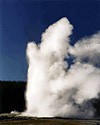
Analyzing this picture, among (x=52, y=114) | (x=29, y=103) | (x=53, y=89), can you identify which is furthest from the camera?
(x=53, y=89)

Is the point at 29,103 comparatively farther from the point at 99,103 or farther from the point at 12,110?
the point at 99,103

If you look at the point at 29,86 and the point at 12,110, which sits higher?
the point at 29,86

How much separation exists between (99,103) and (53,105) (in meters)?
9.92

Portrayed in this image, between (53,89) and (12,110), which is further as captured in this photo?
(53,89)

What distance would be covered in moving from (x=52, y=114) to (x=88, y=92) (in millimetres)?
13361

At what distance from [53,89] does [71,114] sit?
40.5 feet

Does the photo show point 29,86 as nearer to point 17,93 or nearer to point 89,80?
point 17,93

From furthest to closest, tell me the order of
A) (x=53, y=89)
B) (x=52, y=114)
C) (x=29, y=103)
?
(x=53, y=89) → (x=29, y=103) → (x=52, y=114)

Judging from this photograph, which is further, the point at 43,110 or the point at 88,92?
the point at 88,92

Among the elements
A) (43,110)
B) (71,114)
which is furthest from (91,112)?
(43,110)

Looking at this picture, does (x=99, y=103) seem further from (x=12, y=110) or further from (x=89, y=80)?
(x=12, y=110)

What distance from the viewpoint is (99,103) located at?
8656 cm

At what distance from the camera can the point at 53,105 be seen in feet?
275

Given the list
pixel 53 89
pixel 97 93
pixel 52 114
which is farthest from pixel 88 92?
pixel 52 114
